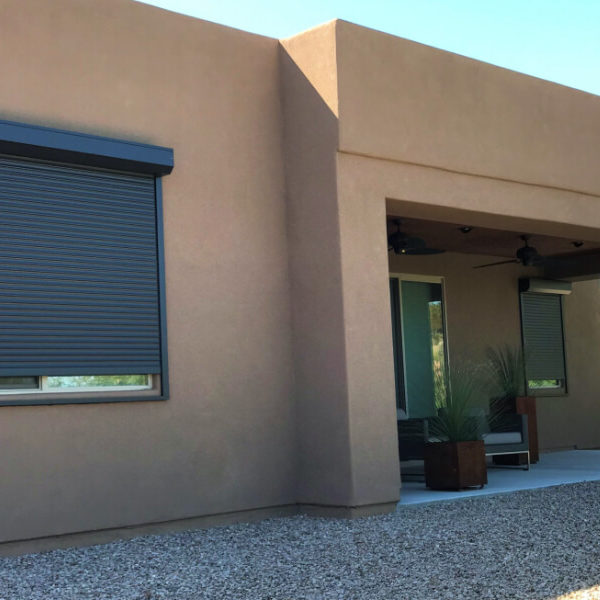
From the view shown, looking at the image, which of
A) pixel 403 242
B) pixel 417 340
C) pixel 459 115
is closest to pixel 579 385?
pixel 417 340

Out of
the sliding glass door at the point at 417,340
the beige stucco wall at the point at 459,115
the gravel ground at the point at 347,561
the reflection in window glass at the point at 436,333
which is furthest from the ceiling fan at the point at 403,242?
the gravel ground at the point at 347,561

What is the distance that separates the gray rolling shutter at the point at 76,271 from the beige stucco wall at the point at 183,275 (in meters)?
0.24

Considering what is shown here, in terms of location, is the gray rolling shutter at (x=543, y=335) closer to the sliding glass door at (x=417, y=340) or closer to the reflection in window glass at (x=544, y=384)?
the reflection in window glass at (x=544, y=384)

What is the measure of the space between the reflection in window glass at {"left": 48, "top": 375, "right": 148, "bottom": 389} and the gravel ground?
1.07 m

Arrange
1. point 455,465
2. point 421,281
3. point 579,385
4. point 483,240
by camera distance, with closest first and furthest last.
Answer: point 455,465 → point 483,240 → point 421,281 → point 579,385

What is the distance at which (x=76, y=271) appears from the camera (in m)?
6.36

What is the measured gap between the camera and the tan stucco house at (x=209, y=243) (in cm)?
619

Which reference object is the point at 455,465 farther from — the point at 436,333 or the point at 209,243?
the point at 436,333

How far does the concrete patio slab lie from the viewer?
26.0 feet

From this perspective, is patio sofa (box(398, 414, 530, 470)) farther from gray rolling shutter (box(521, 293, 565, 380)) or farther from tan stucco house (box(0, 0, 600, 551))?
gray rolling shutter (box(521, 293, 565, 380))

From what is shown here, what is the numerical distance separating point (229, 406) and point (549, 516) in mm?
2520

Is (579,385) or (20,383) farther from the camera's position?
(579,385)

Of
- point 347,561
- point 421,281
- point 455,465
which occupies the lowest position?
point 347,561

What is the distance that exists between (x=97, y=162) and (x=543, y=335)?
8.22 metres
